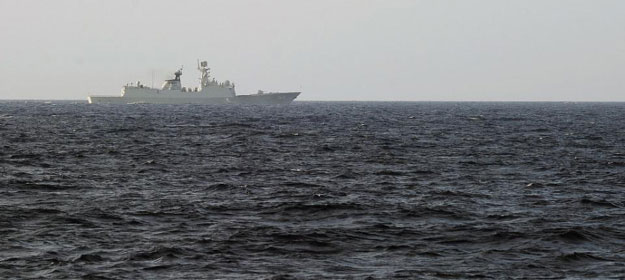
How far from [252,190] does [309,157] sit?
15.1 meters

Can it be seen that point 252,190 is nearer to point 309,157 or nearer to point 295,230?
point 295,230

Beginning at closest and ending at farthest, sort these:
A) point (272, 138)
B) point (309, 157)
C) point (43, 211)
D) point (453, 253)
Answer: point (453, 253)
point (43, 211)
point (309, 157)
point (272, 138)

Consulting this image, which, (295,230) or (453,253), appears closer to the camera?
(453,253)

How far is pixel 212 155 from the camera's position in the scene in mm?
46375

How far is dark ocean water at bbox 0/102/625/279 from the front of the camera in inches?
711

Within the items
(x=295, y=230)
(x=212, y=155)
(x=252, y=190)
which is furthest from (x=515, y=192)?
(x=212, y=155)

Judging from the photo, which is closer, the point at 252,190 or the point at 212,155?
the point at 252,190

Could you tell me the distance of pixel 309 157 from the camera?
45.1 m

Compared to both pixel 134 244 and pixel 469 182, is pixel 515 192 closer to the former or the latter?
pixel 469 182

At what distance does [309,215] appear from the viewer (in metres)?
24.6

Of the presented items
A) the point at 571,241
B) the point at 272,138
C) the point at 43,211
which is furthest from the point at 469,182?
the point at 272,138

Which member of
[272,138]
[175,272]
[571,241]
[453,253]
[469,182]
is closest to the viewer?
[175,272]

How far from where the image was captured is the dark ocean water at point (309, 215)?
18.0 m

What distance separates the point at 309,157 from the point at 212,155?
17.4ft
